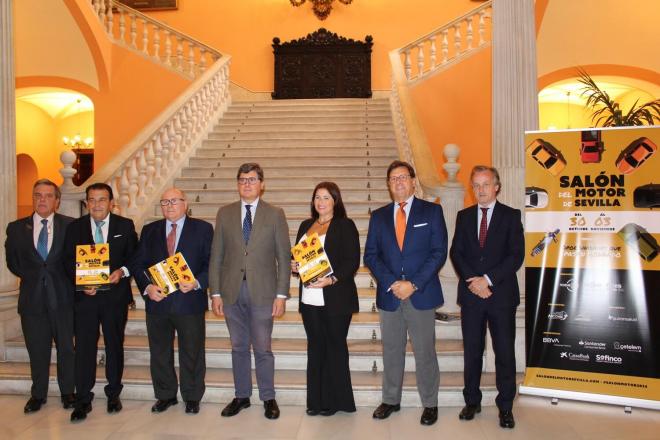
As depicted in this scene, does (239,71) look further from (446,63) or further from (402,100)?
(402,100)

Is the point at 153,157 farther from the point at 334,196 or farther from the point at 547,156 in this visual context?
the point at 547,156

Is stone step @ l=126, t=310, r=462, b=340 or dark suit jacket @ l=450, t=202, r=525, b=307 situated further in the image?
stone step @ l=126, t=310, r=462, b=340

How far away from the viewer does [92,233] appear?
370 centimetres

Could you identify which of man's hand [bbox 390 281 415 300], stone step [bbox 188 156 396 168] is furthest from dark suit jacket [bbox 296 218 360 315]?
stone step [bbox 188 156 396 168]

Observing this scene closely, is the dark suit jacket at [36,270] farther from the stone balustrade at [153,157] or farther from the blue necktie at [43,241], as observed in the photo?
the stone balustrade at [153,157]

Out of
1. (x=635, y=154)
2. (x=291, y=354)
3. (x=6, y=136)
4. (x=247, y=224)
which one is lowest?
(x=291, y=354)

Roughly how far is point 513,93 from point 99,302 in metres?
3.54

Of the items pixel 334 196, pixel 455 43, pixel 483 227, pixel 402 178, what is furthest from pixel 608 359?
pixel 455 43

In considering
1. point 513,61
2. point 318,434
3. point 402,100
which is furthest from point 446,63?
point 318,434

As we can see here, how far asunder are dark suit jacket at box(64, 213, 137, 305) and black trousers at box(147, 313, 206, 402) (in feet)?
0.87

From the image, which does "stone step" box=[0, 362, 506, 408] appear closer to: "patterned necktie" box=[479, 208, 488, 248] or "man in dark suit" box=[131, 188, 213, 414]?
"man in dark suit" box=[131, 188, 213, 414]

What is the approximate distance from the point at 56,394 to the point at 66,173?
201 centimetres

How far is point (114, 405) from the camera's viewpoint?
3.76 metres

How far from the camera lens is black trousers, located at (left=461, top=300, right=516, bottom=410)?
352cm
